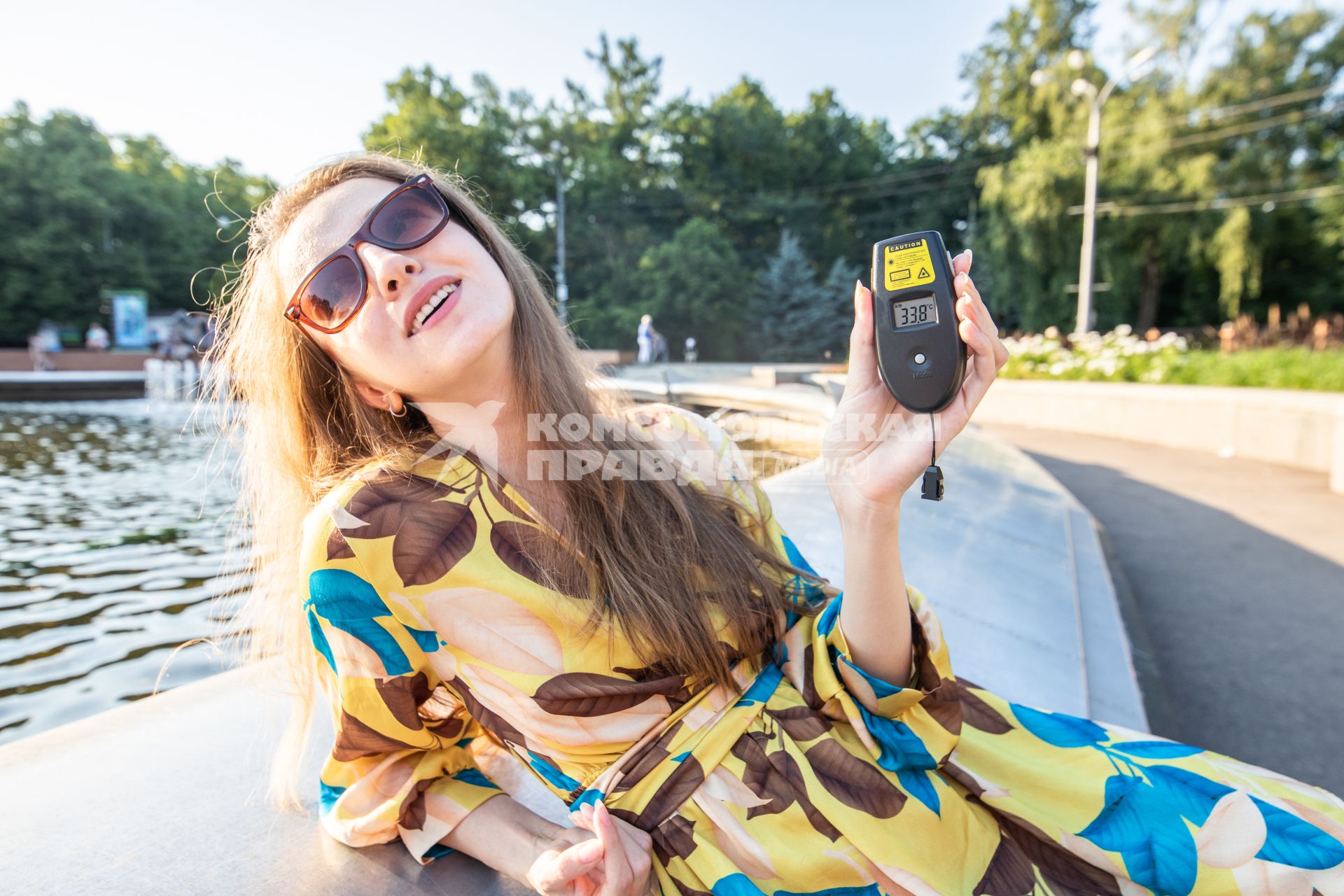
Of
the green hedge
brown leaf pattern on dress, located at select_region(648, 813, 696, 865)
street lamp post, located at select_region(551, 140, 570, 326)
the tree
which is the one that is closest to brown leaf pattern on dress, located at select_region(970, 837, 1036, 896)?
brown leaf pattern on dress, located at select_region(648, 813, 696, 865)

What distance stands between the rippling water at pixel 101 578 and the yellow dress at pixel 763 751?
78 cm

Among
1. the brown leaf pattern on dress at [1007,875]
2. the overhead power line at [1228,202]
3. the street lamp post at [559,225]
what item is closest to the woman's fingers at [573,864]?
the brown leaf pattern on dress at [1007,875]

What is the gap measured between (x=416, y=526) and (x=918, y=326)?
86 centimetres

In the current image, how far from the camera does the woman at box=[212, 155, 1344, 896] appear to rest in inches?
46.8

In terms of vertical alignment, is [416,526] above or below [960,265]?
below

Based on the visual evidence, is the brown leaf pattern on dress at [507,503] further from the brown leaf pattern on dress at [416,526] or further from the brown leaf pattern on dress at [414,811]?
the brown leaf pattern on dress at [414,811]

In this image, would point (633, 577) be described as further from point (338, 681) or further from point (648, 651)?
point (338, 681)

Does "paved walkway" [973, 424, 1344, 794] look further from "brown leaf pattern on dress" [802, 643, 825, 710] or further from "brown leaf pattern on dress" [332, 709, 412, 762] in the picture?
"brown leaf pattern on dress" [332, 709, 412, 762]

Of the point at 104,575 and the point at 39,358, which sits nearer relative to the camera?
the point at 104,575

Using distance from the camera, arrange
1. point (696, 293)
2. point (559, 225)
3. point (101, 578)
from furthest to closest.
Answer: point (696, 293), point (559, 225), point (101, 578)

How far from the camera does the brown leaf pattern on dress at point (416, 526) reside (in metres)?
1.22

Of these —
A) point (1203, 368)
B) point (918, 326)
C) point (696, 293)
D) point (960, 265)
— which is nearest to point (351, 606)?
point (918, 326)

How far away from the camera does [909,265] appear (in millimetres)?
1161

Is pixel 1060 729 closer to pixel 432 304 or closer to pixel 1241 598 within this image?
pixel 432 304
